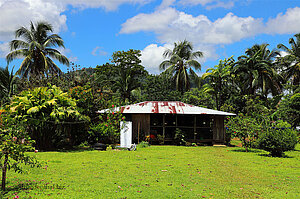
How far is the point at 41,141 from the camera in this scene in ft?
47.6

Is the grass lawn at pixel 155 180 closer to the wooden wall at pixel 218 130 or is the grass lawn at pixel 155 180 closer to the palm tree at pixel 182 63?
the wooden wall at pixel 218 130

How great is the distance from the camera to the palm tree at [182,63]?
113ft

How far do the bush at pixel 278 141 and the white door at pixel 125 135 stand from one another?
25.7 ft

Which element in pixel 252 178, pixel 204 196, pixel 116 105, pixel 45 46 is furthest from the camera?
pixel 45 46

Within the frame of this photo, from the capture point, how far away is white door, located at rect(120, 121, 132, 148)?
17.5 metres

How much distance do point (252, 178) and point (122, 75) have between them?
1059 inches

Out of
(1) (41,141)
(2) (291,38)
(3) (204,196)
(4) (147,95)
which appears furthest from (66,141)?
(2) (291,38)

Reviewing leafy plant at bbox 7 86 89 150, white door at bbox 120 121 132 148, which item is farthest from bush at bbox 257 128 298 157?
leafy plant at bbox 7 86 89 150

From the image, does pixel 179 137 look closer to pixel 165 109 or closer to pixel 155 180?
pixel 165 109

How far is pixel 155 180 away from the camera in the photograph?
26.2 feet

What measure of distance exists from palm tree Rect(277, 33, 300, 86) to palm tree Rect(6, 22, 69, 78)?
28.1 metres

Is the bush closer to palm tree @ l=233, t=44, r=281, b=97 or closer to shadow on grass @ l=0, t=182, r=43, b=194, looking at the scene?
shadow on grass @ l=0, t=182, r=43, b=194

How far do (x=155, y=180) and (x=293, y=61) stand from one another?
112 ft

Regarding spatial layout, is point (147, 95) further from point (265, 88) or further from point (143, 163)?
point (143, 163)
